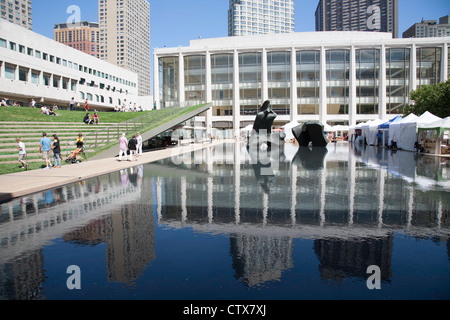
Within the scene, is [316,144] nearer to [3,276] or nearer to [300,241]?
[300,241]

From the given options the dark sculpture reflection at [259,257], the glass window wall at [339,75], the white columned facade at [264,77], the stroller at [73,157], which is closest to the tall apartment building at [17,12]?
the white columned facade at [264,77]

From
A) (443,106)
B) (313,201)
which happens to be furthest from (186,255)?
(443,106)

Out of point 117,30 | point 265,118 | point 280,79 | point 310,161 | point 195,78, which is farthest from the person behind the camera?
point 117,30

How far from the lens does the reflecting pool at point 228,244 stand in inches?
147

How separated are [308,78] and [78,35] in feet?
482

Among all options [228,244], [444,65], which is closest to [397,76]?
[444,65]

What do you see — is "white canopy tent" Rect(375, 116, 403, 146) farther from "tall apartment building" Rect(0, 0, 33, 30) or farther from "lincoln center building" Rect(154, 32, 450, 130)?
"tall apartment building" Rect(0, 0, 33, 30)

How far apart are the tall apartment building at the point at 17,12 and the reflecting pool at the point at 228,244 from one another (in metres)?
143

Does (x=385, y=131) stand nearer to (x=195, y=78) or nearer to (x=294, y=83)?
(x=294, y=83)

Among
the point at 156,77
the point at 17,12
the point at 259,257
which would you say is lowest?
the point at 259,257

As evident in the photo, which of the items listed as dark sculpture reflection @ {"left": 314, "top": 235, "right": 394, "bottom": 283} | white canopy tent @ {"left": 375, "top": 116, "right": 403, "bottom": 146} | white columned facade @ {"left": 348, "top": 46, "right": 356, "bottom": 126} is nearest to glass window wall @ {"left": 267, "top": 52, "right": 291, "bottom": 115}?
white columned facade @ {"left": 348, "top": 46, "right": 356, "bottom": 126}

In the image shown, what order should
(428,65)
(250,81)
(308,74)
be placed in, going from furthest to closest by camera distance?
(250,81)
(308,74)
(428,65)

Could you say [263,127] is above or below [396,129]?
above

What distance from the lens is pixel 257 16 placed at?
168625mm
